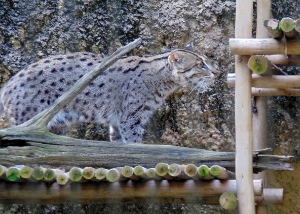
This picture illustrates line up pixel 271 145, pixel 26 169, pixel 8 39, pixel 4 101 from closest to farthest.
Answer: pixel 26 169 < pixel 4 101 < pixel 271 145 < pixel 8 39

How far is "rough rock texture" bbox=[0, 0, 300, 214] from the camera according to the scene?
4926mm

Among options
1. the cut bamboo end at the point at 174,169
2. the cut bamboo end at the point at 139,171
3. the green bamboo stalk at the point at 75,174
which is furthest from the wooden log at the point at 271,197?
the green bamboo stalk at the point at 75,174

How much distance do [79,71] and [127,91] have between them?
34 cm

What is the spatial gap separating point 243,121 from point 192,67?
51.4 inches

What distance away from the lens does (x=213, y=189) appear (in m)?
3.54

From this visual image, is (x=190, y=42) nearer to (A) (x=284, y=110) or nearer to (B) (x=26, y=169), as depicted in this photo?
(A) (x=284, y=110)

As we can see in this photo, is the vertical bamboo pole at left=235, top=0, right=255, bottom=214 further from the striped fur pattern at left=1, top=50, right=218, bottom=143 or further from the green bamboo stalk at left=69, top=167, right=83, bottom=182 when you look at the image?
the striped fur pattern at left=1, top=50, right=218, bottom=143

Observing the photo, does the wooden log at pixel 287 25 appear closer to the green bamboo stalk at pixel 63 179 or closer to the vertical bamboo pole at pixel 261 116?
the vertical bamboo pole at pixel 261 116

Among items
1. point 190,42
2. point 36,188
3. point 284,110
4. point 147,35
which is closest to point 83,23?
point 147,35

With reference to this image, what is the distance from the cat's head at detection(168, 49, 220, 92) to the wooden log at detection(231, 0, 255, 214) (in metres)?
1.14

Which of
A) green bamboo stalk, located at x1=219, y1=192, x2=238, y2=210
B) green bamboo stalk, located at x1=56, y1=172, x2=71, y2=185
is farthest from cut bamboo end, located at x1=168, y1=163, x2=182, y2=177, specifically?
green bamboo stalk, located at x1=56, y1=172, x2=71, y2=185

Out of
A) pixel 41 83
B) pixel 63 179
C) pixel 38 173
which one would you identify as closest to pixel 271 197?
pixel 63 179

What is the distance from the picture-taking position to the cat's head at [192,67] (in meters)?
4.80

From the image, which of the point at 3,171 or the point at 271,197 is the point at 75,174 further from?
the point at 271,197
